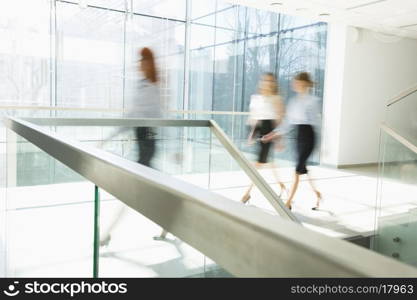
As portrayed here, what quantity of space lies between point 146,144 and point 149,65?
32.8 inches

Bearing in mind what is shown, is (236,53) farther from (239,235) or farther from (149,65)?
(239,235)

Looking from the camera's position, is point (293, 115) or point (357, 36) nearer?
point (293, 115)

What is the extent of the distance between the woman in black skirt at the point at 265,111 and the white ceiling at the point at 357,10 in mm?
1863

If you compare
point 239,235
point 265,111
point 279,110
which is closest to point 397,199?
point 279,110

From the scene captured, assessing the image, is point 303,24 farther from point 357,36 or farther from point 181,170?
point 181,170

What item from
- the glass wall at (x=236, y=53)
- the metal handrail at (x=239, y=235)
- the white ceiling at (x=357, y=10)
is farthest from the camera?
the glass wall at (x=236, y=53)

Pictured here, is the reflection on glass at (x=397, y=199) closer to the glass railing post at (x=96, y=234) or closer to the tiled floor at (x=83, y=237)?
the tiled floor at (x=83, y=237)

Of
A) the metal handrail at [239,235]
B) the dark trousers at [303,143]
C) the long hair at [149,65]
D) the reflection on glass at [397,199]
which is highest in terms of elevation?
the long hair at [149,65]

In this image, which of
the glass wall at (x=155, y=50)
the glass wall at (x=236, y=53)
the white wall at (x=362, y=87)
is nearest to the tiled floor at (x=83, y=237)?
the white wall at (x=362, y=87)

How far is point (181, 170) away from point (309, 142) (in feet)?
6.98

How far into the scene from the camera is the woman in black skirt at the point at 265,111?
4.33m

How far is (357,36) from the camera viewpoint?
759cm

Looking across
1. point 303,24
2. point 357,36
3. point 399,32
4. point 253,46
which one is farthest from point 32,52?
point 399,32

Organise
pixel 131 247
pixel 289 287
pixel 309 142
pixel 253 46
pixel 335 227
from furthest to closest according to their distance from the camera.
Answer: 1. pixel 253 46
2. pixel 309 142
3. pixel 335 227
4. pixel 131 247
5. pixel 289 287
